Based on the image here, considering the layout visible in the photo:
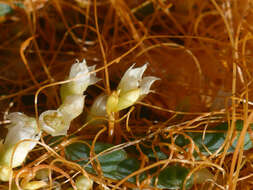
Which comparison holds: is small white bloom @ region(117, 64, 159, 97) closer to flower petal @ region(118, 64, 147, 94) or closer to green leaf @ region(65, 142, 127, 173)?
flower petal @ region(118, 64, 147, 94)

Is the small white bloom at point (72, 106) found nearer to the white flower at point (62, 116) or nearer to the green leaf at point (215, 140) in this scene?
the white flower at point (62, 116)

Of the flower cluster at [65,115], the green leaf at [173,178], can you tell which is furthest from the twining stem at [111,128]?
the green leaf at [173,178]

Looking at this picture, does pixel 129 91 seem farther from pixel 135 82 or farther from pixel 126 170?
pixel 126 170

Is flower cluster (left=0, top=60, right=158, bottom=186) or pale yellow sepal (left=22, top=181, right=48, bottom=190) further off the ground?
flower cluster (left=0, top=60, right=158, bottom=186)

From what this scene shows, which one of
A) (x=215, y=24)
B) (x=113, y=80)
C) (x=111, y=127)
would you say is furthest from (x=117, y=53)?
(x=215, y=24)

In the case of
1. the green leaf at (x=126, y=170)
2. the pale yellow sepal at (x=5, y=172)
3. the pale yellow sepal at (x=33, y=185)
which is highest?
the pale yellow sepal at (x=5, y=172)

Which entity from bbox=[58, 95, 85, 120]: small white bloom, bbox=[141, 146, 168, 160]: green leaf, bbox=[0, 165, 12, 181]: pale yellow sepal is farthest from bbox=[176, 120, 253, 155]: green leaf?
bbox=[0, 165, 12, 181]: pale yellow sepal

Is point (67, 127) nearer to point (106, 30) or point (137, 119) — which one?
point (137, 119)
